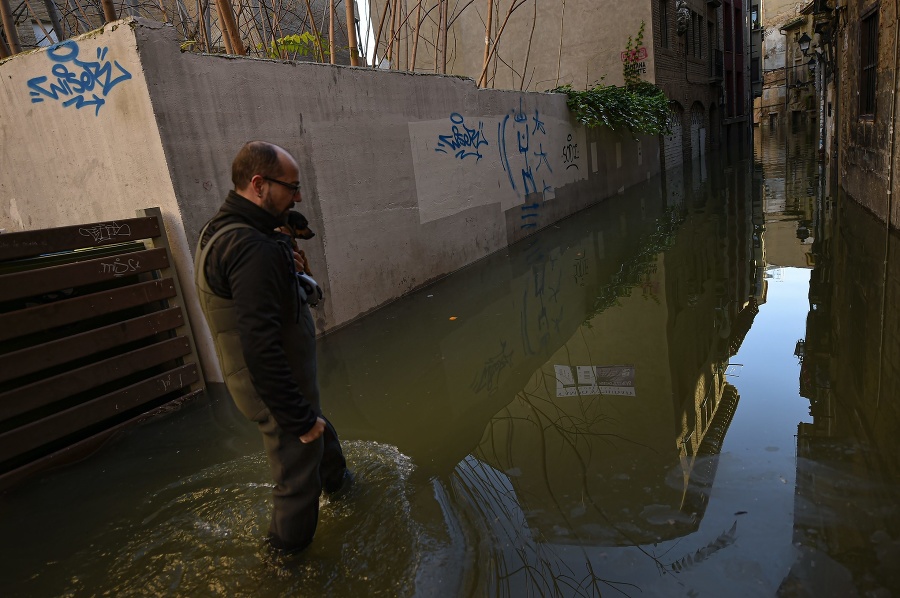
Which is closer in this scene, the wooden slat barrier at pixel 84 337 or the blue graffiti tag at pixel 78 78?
the wooden slat barrier at pixel 84 337

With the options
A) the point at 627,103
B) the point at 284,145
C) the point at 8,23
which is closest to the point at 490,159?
the point at 284,145

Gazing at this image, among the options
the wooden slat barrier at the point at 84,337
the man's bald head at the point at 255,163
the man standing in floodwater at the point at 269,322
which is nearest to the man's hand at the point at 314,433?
the man standing in floodwater at the point at 269,322

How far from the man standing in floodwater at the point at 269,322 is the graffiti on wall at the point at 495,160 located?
16.9 feet

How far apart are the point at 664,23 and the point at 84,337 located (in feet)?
63.9

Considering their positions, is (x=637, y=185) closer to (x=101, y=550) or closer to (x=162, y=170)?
(x=162, y=170)

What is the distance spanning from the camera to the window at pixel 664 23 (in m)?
18.4

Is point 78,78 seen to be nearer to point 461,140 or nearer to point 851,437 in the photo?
point 461,140

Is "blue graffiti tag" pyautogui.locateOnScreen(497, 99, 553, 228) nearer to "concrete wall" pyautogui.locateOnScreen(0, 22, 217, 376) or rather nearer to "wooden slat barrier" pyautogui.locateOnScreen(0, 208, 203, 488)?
"concrete wall" pyautogui.locateOnScreen(0, 22, 217, 376)

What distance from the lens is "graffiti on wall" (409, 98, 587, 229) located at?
7.68 meters

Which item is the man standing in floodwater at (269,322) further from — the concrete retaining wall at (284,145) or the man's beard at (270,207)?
the concrete retaining wall at (284,145)

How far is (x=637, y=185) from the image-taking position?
55.0 feet

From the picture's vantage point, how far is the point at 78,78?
4461 mm

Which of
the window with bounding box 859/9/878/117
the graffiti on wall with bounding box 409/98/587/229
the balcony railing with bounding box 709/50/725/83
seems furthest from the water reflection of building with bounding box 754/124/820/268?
the balcony railing with bounding box 709/50/725/83

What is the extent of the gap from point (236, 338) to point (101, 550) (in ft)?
4.64
